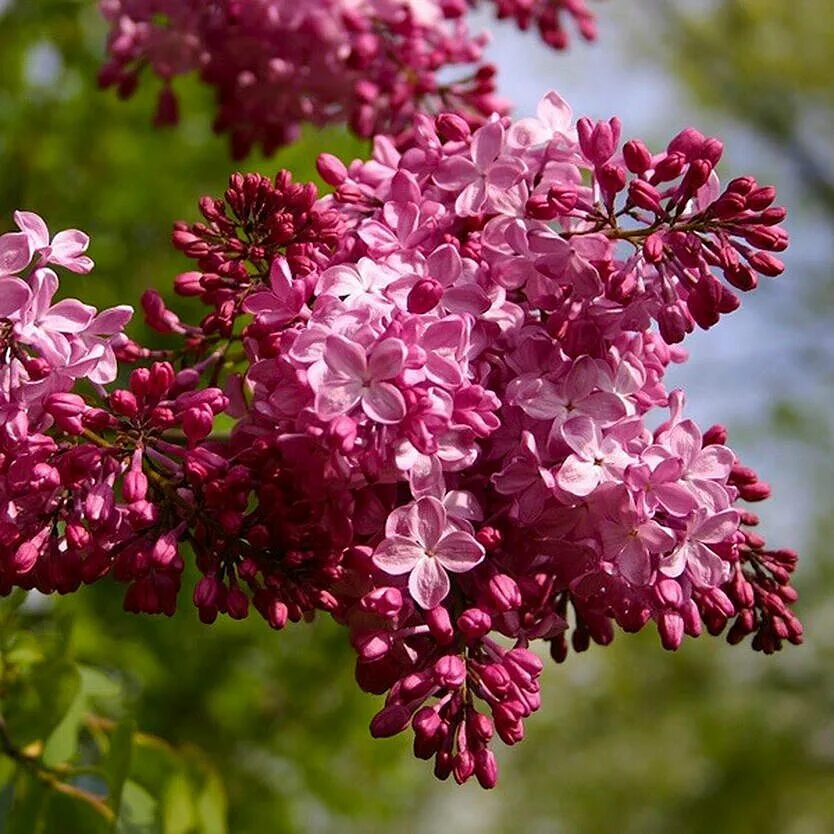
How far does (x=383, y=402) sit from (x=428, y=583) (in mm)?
206

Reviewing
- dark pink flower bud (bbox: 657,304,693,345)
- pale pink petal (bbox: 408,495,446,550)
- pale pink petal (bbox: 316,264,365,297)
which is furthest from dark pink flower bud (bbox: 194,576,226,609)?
dark pink flower bud (bbox: 657,304,693,345)

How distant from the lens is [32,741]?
1.81 metres

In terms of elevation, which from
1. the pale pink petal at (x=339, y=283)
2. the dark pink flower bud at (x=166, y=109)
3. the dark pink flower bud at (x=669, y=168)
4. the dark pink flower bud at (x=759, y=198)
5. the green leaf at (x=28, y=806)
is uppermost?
the dark pink flower bud at (x=759, y=198)

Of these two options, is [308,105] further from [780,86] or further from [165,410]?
[780,86]

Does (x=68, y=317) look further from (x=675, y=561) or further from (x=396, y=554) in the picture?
(x=675, y=561)

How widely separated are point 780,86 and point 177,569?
990cm

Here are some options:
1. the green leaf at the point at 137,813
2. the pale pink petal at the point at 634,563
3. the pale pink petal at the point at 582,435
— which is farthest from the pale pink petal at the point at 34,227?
the green leaf at the point at 137,813

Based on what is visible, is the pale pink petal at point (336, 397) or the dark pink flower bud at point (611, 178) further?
the dark pink flower bud at point (611, 178)

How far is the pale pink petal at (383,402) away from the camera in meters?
1.14

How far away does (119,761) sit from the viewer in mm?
1663

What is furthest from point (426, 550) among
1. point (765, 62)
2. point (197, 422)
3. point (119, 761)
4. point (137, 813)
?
point (765, 62)

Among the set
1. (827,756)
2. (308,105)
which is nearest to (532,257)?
(308,105)

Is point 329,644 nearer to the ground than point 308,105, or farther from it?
nearer to the ground

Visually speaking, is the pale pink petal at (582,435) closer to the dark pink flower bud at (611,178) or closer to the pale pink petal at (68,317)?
the dark pink flower bud at (611,178)
